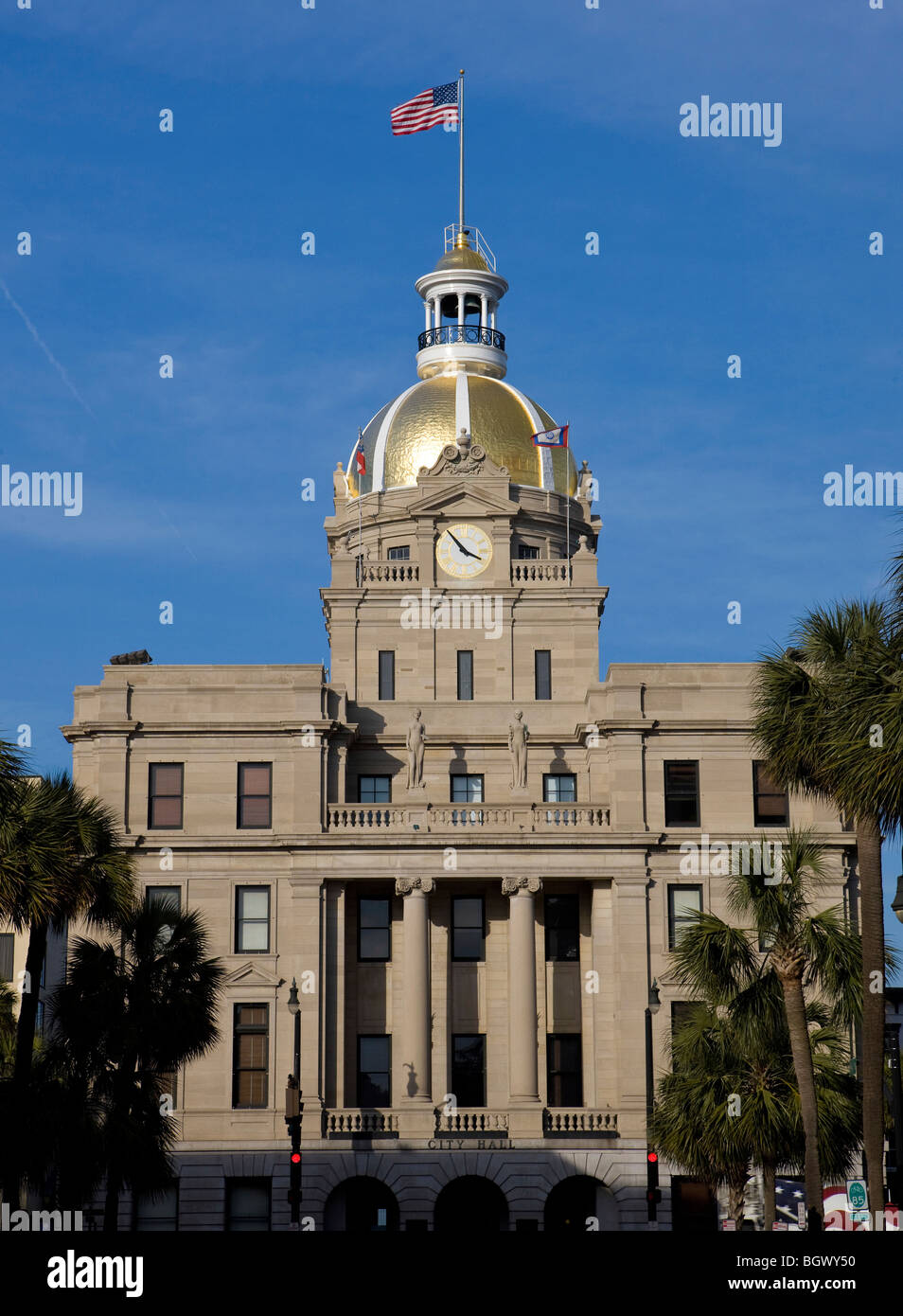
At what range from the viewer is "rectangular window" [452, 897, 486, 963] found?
65312 millimetres

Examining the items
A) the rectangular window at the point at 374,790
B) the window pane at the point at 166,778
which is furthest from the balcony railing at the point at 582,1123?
the window pane at the point at 166,778

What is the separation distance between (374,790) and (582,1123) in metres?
13.4

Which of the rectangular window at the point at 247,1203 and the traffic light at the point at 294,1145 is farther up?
the traffic light at the point at 294,1145

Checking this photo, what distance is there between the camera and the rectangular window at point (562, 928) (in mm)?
65000

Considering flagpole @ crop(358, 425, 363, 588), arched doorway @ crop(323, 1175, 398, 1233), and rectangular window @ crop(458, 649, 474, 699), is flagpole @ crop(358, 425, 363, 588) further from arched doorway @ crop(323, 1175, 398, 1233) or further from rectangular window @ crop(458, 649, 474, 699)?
arched doorway @ crop(323, 1175, 398, 1233)

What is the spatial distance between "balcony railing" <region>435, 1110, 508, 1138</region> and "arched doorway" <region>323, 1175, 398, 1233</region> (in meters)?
2.77

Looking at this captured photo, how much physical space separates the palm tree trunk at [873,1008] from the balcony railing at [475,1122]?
24008 mm

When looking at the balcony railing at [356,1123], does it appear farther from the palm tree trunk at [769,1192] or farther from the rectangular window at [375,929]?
the palm tree trunk at [769,1192]

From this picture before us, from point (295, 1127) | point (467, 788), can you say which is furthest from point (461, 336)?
point (295, 1127)

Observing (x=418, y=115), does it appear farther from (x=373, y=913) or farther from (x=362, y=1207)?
(x=362, y=1207)

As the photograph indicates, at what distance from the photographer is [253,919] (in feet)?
210

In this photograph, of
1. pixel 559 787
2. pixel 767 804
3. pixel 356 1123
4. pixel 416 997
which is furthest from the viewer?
pixel 559 787
